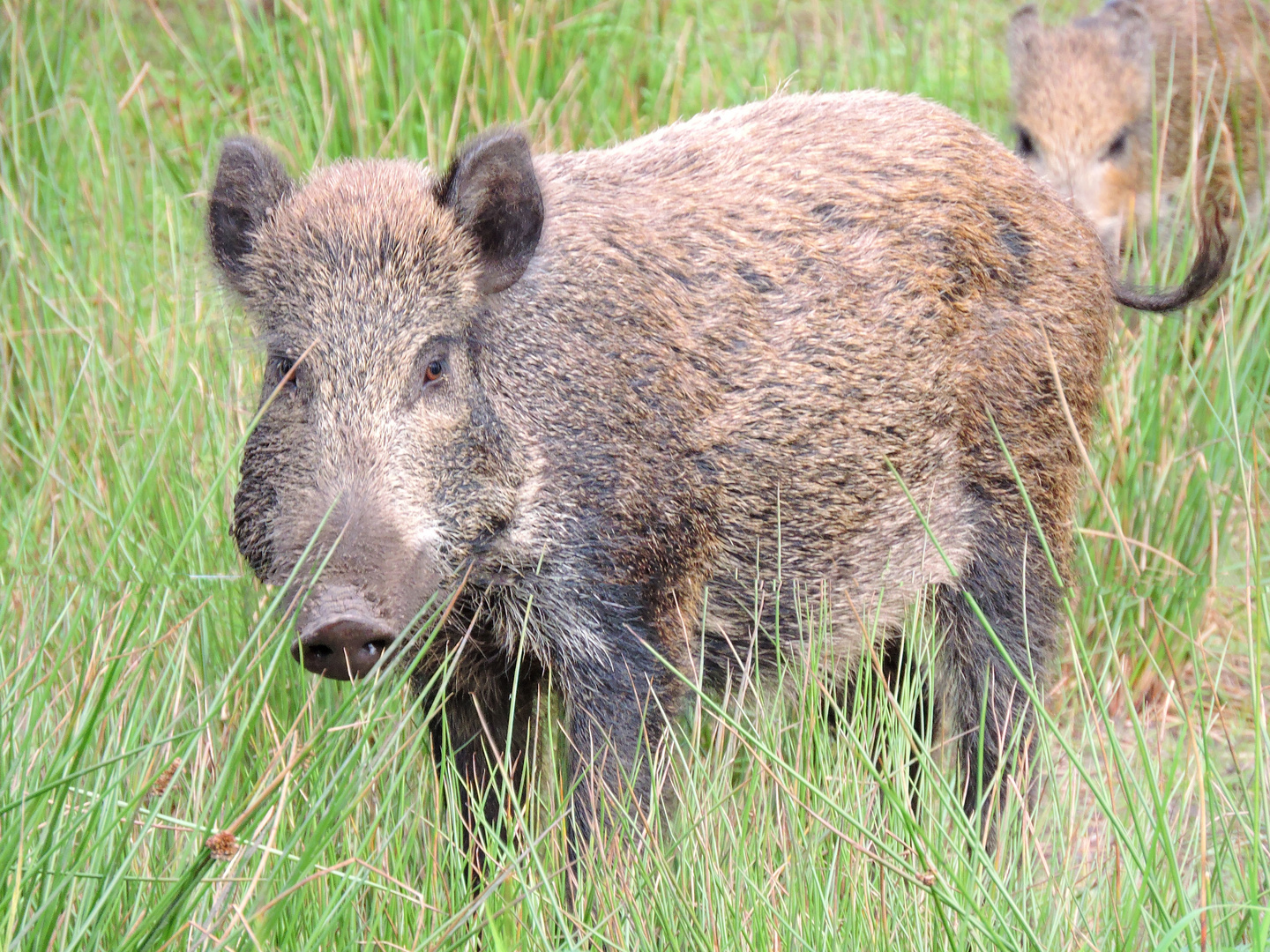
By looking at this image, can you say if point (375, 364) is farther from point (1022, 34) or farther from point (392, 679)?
point (1022, 34)

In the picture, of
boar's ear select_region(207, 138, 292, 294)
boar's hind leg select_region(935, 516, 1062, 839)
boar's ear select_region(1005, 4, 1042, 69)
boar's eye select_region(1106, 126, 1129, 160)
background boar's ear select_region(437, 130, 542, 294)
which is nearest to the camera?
background boar's ear select_region(437, 130, 542, 294)

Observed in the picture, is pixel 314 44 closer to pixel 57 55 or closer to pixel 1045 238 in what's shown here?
pixel 57 55

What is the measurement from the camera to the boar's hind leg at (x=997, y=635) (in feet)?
13.0

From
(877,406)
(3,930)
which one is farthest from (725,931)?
(877,406)

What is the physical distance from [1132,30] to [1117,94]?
363 mm

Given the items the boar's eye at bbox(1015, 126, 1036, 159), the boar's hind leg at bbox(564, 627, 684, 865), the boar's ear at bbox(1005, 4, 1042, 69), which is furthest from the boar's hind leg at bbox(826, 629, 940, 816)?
the boar's ear at bbox(1005, 4, 1042, 69)

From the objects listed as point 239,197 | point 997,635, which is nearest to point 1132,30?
point 997,635

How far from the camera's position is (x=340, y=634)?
8.82ft

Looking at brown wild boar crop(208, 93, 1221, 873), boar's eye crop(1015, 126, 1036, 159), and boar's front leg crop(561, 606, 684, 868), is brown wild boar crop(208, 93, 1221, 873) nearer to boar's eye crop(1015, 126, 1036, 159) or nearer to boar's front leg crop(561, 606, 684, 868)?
boar's front leg crop(561, 606, 684, 868)

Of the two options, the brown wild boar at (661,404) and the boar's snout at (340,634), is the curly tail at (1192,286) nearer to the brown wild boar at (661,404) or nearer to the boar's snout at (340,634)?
the brown wild boar at (661,404)

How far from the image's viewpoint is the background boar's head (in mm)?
2902

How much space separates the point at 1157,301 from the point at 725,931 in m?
2.41

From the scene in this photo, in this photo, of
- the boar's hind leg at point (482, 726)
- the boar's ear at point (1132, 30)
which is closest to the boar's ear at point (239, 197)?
the boar's hind leg at point (482, 726)

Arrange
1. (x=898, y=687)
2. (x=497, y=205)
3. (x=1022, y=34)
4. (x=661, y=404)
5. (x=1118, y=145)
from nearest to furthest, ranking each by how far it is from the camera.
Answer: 1. (x=497, y=205)
2. (x=661, y=404)
3. (x=898, y=687)
4. (x=1118, y=145)
5. (x=1022, y=34)
